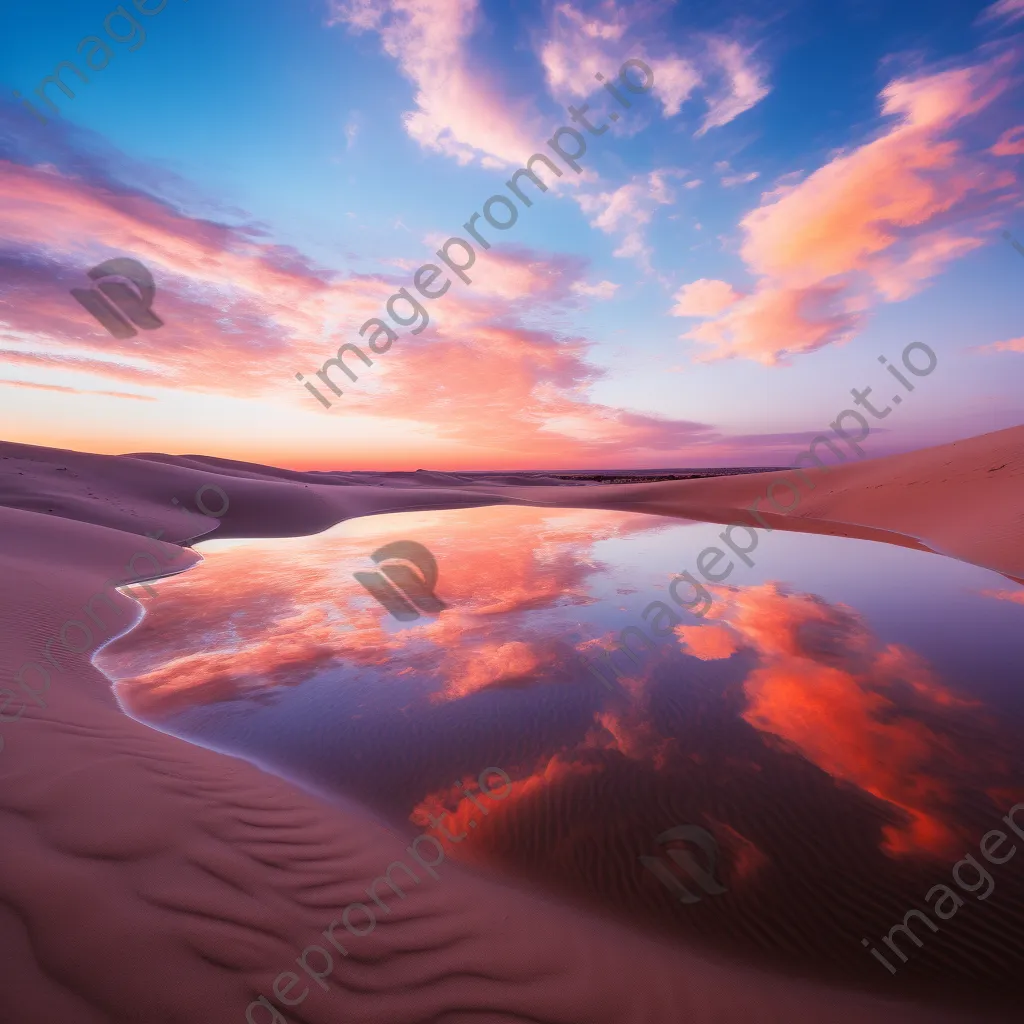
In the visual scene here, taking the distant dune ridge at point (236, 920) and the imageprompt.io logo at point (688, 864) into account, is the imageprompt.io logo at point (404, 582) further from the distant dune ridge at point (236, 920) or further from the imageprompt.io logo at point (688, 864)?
the imageprompt.io logo at point (688, 864)

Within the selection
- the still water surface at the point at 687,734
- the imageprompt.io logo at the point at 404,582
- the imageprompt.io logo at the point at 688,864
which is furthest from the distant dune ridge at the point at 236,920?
the imageprompt.io logo at the point at 404,582

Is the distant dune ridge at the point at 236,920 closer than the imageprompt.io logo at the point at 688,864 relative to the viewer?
Yes

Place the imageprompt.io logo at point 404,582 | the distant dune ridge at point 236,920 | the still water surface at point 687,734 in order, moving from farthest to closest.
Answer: the imageprompt.io logo at point 404,582
the still water surface at point 687,734
the distant dune ridge at point 236,920

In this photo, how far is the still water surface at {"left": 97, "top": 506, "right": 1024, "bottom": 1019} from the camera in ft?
6.75

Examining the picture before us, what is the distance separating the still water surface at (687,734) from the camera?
2.06 m

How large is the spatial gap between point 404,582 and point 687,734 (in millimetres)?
5489

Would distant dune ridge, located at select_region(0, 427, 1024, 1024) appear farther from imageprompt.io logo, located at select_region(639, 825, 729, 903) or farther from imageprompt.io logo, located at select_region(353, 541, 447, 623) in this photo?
imageprompt.io logo, located at select_region(353, 541, 447, 623)

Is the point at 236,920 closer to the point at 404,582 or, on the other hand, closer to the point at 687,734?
the point at 687,734

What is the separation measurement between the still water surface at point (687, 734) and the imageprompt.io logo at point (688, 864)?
0.13 feet

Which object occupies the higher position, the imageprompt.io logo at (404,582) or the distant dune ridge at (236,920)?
the imageprompt.io logo at (404,582)

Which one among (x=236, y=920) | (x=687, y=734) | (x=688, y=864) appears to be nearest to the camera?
(x=236, y=920)

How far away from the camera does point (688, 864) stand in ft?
7.48

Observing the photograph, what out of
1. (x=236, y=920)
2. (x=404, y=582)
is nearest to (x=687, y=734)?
(x=236, y=920)

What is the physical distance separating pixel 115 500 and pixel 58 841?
14378 mm
